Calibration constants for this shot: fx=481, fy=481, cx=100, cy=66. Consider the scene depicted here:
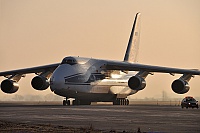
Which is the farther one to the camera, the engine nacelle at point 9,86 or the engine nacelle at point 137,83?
the engine nacelle at point 9,86

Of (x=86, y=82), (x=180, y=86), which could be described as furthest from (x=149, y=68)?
(x=86, y=82)

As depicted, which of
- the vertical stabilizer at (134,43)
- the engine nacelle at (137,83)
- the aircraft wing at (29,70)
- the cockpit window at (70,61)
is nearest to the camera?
the engine nacelle at (137,83)

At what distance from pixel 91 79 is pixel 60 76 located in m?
4.71

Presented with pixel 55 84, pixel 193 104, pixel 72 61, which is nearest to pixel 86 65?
pixel 72 61

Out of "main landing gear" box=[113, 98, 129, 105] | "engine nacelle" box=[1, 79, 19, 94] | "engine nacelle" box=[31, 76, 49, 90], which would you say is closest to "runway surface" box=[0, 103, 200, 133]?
"engine nacelle" box=[31, 76, 49, 90]

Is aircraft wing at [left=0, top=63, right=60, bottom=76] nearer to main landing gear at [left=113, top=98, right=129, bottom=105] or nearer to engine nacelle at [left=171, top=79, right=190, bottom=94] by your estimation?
main landing gear at [left=113, top=98, right=129, bottom=105]

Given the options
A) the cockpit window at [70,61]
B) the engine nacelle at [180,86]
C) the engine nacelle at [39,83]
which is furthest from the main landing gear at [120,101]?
the engine nacelle at [39,83]

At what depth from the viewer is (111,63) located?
52.8 m

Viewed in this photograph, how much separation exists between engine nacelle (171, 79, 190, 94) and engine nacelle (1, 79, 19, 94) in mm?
16950

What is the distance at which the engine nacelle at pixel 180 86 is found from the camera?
160ft

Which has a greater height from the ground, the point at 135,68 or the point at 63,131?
the point at 135,68

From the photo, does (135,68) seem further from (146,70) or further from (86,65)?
(86,65)

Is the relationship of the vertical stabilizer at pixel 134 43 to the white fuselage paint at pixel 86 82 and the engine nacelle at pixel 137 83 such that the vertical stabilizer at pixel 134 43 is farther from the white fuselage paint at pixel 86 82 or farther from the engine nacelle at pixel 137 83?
the engine nacelle at pixel 137 83

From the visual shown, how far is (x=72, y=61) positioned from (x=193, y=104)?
13.9 meters
